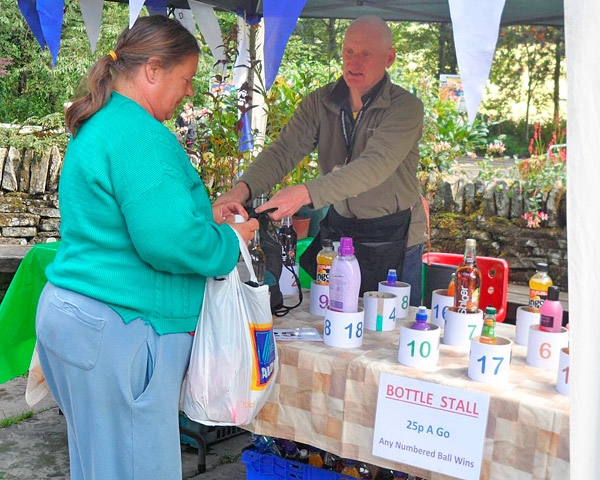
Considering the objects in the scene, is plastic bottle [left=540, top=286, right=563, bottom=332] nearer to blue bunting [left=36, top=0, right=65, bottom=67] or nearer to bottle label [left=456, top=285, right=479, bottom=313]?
bottle label [left=456, top=285, right=479, bottom=313]

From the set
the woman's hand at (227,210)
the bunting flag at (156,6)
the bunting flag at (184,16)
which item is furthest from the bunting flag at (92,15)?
the woman's hand at (227,210)

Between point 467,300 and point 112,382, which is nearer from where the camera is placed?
point 112,382

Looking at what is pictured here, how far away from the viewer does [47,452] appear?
11.7 feet

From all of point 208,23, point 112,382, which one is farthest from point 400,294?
point 208,23

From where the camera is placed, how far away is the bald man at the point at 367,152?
2.91 meters

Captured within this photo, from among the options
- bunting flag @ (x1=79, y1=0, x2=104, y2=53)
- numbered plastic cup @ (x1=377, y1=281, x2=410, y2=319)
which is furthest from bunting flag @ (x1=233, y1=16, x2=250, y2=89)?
numbered plastic cup @ (x1=377, y1=281, x2=410, y2=319)

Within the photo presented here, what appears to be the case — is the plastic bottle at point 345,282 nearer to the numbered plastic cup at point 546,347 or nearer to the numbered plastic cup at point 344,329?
Answer: the numbered plastic cup at point 344,329

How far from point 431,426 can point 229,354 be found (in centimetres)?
56

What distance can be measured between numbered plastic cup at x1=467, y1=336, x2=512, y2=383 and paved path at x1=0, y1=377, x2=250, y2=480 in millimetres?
1712

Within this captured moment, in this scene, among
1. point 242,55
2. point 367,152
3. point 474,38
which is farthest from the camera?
point 242,55

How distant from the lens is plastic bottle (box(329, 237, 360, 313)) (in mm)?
2225

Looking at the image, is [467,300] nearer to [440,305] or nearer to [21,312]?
[440,305]

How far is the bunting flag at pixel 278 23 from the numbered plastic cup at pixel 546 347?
114cm

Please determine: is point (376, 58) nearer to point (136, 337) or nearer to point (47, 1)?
point (47, 1)
